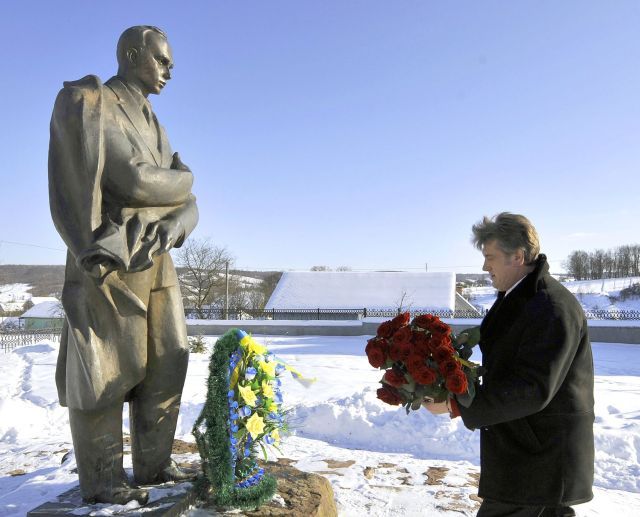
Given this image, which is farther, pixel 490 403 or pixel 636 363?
pixel 636 363

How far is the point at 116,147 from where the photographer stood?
2961 millimetres

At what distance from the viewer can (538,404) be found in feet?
7.02

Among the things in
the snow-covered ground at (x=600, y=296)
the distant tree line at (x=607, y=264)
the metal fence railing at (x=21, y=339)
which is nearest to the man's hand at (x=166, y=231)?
the metal fence railing at (x=21, y=339)

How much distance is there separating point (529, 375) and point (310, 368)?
1049 centimetres

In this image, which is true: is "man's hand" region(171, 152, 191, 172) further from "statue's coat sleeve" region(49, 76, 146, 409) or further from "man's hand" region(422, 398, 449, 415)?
"man's hand" region(422, 398, 449, 415)

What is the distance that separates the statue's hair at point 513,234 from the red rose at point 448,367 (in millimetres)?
634

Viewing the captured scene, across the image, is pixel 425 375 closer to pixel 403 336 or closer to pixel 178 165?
pixel 403 336

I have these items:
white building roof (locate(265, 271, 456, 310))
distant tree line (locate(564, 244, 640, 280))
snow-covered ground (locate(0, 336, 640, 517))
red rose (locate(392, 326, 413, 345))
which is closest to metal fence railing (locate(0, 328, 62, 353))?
snow-covered ground (locate(0, 336, 640, 517))

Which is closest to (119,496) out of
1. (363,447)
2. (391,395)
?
(391,395)

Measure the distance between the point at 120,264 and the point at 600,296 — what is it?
5799cm

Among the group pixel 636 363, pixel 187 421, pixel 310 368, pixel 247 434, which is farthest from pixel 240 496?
pixel 636 363

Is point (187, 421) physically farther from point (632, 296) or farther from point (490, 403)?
point (632, 296)

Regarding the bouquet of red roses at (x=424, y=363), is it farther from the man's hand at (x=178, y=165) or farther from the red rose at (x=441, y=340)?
the man's hand at (x=178, y=165)

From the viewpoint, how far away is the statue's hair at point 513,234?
7.99ft
